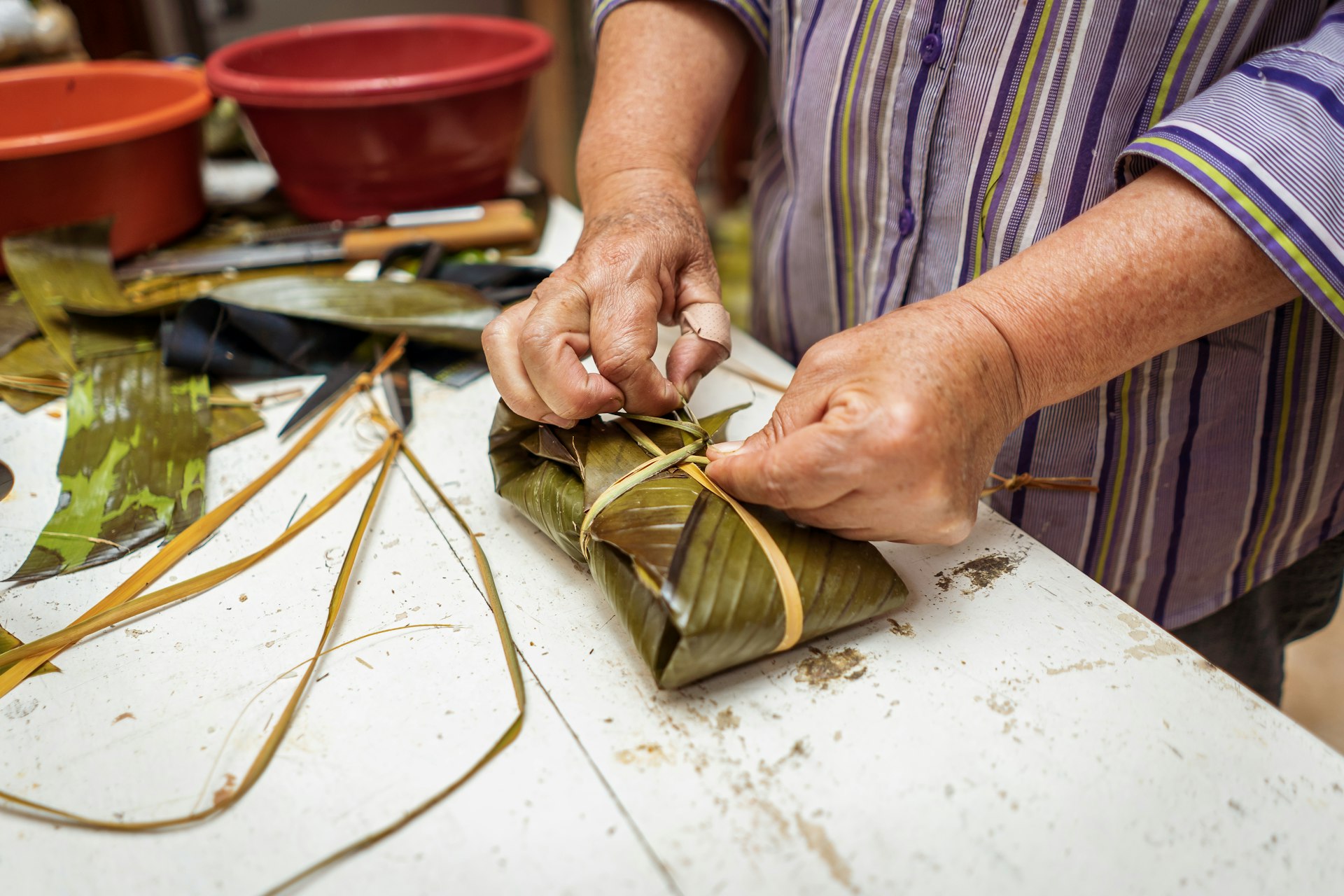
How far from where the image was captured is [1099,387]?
0.99 metres

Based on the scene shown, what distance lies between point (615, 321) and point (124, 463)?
677 mm

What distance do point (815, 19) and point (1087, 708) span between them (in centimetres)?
89

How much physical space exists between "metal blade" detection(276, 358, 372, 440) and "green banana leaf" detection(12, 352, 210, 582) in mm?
107

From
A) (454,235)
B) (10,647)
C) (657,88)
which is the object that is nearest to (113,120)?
(454,235)

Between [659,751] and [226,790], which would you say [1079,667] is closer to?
[659,751]

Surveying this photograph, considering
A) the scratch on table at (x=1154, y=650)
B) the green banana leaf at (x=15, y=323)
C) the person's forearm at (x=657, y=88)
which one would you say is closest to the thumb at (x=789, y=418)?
the scratch on table at (x=1154, y=650)

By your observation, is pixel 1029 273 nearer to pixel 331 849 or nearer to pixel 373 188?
pixel 331 849

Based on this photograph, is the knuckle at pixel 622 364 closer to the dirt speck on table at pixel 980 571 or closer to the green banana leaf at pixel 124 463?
the dirt speck on table at pixel 980 571

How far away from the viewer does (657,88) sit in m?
1.20

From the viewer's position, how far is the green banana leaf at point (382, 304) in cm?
126

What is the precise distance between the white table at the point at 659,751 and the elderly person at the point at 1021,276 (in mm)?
164

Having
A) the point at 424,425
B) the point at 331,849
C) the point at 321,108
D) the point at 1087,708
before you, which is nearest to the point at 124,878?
the point at 331,849

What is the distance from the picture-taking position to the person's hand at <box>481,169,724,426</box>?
877mm

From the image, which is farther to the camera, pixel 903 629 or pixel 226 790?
pixel 903 629
